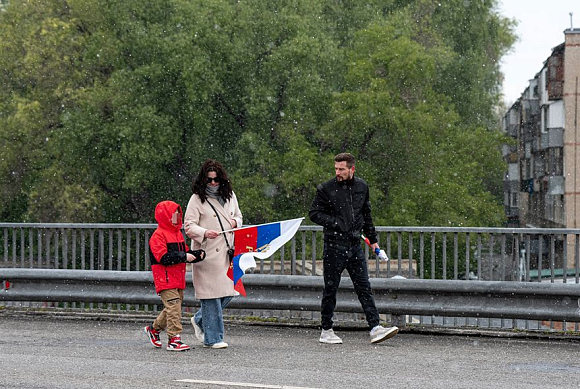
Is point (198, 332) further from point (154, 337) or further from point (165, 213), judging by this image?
point (165, 213)

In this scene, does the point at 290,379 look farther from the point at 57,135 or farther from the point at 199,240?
the point at 57,135

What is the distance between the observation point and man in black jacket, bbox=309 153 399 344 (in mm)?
9758

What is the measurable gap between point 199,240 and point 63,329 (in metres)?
2.49

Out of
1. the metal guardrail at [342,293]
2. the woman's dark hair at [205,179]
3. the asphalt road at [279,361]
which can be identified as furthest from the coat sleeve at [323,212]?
the asphalt road at [279,361]

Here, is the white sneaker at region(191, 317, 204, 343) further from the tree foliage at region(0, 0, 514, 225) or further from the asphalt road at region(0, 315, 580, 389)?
the tree foliage at region(0, 0, 514, 225)

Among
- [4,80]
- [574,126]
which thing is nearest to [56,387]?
[4,80]

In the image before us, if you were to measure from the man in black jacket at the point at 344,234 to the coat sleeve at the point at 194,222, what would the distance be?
1.08m

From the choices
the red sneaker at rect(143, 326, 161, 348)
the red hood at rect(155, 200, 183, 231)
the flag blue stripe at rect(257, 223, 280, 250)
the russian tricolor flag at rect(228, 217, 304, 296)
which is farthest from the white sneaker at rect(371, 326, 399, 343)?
the red hood at rect(155, 200, 183, 231)

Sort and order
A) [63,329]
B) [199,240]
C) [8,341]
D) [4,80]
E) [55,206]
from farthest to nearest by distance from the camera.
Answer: [4,80] → [55,206] → [63,329] → [8,341] → [199,240]

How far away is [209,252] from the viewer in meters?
9.45

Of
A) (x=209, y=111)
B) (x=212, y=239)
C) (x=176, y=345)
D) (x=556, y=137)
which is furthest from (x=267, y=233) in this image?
(x=556, y=137)

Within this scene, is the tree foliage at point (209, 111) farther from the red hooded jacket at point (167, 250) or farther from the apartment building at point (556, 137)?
the red hooded jacket at point (167, 250)

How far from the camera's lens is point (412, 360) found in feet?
28.5

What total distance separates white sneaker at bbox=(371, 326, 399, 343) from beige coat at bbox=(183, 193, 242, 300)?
1389 mm
